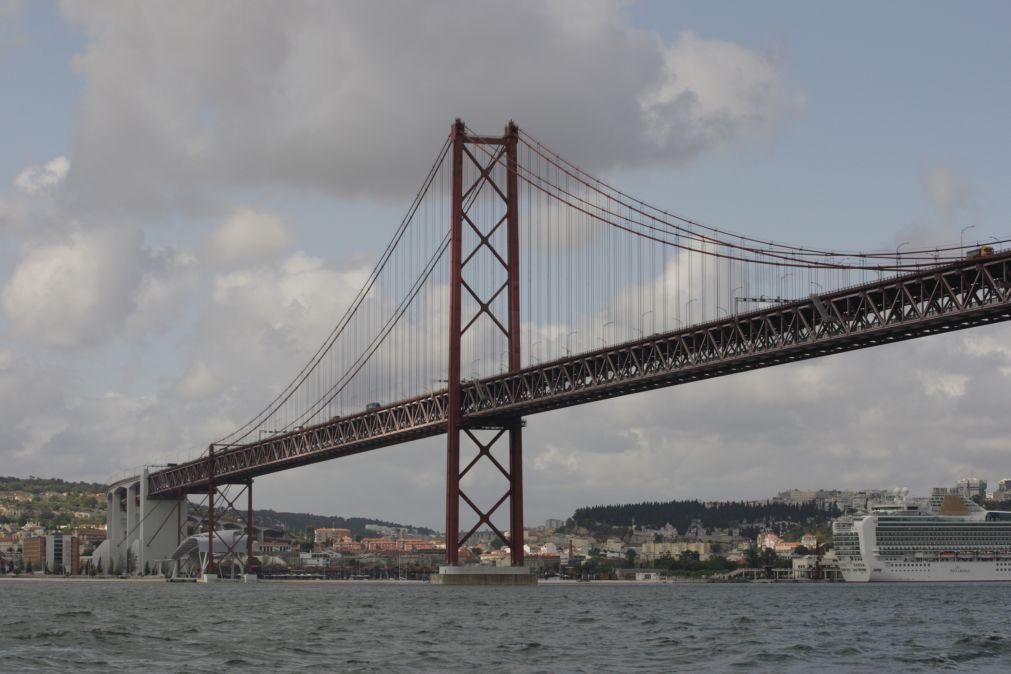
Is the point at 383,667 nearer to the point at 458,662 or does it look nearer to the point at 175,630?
the point at 458,662

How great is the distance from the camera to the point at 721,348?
62812mm

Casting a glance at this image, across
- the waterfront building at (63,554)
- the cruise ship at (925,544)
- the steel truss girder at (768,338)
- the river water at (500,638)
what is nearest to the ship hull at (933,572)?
the cruise ship at (925,544)

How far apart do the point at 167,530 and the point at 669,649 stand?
115m

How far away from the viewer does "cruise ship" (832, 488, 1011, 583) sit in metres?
133

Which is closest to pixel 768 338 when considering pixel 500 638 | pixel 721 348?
pixel 721 348

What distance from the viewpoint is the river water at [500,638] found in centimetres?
2973

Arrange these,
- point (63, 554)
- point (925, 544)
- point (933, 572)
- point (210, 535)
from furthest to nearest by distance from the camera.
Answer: point (63, 554)
point (925, 544)
point (933, 572)
point (210, 535)

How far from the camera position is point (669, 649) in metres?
32.7

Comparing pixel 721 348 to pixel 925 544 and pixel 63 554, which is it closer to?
pixel 925 544

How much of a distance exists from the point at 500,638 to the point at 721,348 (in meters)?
28.9

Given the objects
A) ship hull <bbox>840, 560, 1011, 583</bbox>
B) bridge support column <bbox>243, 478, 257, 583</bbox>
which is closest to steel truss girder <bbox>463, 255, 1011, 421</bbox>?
bridge support column <bbox>243, 478, 257, 583</bbox>

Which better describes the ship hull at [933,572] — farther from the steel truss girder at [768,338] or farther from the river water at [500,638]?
the river water at [500,638]

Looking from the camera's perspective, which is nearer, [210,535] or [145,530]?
[210,535]

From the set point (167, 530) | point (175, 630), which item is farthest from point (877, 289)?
point (167, 530)
